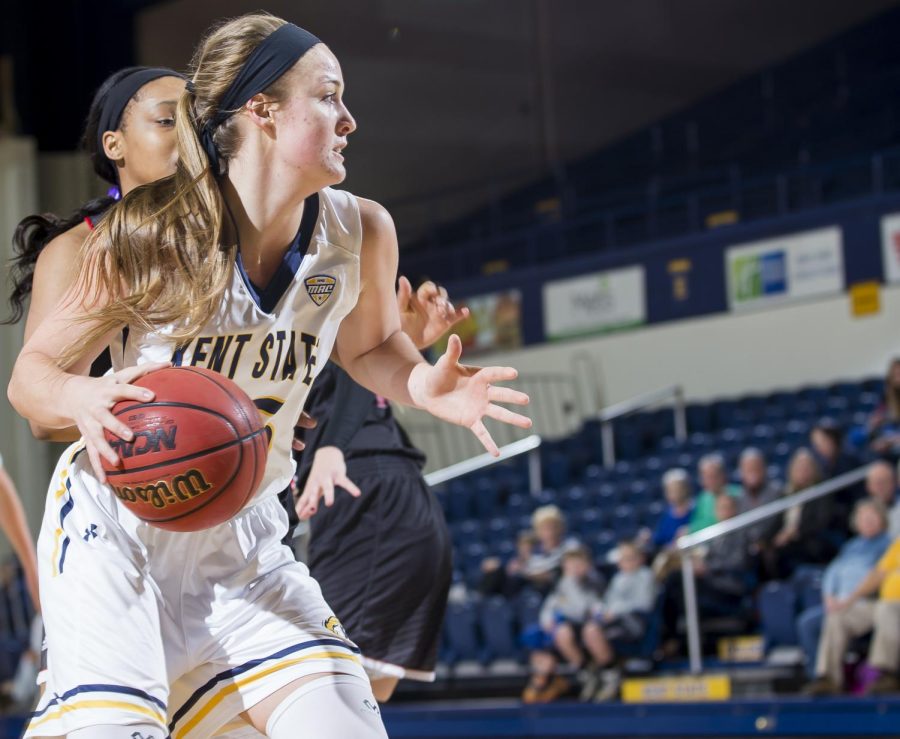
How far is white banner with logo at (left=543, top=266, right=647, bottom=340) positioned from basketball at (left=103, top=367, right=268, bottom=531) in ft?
41.4

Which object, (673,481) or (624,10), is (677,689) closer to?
(673,481)

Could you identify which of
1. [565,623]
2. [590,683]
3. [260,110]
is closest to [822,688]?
[590,683]

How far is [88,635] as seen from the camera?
89.6 inches

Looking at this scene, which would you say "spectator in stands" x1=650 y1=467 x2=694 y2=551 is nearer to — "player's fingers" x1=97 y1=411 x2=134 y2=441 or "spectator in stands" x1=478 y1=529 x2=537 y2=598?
"spectator in stands" x1=478 y1=529 x2=537 y2=598

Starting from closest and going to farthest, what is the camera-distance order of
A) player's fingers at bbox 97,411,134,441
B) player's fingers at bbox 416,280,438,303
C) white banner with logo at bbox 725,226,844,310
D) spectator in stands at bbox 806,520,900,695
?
1. player's fingers at bbox 97,411,134,441
2. player's fingers at bbox 416,280,438,303
3. spectator in stands at bbox 806,520,900,695
4. white banner with logo at bbox 725,226,844,310

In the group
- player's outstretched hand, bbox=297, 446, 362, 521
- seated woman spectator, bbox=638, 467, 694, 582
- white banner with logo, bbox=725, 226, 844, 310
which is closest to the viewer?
player's outstretched hand, bbox=297, 446, 362, 521

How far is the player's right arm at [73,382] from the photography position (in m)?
2.21

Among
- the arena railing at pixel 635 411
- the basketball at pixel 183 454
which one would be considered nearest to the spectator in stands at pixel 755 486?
the arena railing at pixel 635 411

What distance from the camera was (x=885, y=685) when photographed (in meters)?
7.49

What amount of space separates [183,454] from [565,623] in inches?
282

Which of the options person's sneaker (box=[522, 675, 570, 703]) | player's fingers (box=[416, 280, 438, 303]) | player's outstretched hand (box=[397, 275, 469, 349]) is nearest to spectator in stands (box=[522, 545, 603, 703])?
person's sneaker (box=[522, 675, 570, 703])

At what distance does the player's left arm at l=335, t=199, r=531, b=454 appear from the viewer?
2570mm

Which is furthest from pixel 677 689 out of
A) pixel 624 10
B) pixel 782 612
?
pixel 624 10

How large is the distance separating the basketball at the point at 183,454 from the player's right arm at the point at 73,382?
0.03 meters
